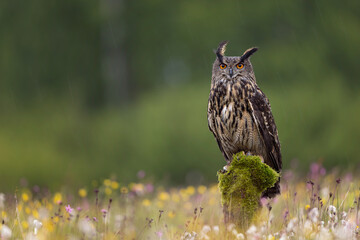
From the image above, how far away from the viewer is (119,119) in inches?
574

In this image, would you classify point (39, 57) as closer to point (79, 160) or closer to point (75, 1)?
point (75, 1)

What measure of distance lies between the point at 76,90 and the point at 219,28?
4428mm

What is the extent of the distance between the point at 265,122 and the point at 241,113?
0.90ft

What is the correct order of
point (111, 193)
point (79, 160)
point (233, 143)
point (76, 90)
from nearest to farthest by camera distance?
1. point (233, 143)
2. point (111, 193)
3. point (79, 160)
4. point (76, 90)

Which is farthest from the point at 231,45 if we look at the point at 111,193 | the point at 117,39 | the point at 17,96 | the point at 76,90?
the point at 111,193

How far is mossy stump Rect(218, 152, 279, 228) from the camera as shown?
4.60 m

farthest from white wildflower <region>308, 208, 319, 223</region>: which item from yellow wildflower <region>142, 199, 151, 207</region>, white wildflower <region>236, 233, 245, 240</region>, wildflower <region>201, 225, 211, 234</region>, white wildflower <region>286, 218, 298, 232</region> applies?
yellow wildflower <region>142, 199, 151, 207</region>

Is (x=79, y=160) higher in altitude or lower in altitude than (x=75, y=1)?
lower

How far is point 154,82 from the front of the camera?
51.7 feet

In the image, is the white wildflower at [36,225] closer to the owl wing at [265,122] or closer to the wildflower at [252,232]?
the wildflower at [252,232]

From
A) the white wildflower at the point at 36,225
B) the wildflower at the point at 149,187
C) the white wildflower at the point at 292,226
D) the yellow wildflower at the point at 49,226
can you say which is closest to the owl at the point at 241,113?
the white wildflower at the point at 292,226

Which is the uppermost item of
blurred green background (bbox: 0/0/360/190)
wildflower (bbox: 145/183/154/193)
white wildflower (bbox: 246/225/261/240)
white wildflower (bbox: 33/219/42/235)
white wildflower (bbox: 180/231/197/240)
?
blurred green background (bbox: 0/0/360/190)

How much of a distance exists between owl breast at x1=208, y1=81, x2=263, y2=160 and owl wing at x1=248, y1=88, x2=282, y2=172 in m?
0.04

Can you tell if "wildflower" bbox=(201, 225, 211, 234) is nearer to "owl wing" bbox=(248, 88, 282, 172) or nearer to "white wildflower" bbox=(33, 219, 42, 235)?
"white wildflower" bbox=(33, 219, 42, 235)
